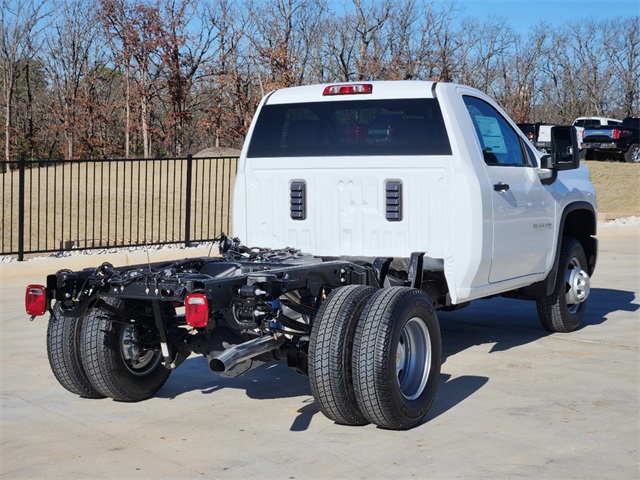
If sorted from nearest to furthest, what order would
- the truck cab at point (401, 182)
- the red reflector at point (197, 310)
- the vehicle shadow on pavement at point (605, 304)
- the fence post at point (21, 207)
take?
the red reflector at point (197, 310)
the truck cab at point (401, 182)
the vehicle shadow on pavement at point (605, 304)
the fence post at point (21, 207)

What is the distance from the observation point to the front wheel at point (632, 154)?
32156mm

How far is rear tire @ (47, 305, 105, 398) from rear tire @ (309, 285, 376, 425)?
1683mm

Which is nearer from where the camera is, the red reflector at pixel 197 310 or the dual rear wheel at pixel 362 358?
the red reflector at pixel 197 310

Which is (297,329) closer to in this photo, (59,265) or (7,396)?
(7,396)

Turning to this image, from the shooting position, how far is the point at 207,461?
5.32m

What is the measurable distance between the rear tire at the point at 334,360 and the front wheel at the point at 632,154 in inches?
1117

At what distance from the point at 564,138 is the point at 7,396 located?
190 inches

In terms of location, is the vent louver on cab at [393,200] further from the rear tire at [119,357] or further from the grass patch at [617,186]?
the grass patch at [617,186]

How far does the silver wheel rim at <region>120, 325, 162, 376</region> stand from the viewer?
6.48m

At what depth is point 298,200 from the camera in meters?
7.51

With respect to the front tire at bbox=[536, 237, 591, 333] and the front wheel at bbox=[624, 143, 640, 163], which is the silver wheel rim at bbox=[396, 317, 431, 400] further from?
the front wheel at bbox=[624, 143, 640, 163]

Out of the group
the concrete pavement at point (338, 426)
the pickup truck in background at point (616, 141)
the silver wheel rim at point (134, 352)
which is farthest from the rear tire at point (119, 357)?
the pickup truck in background at point (616, 141)

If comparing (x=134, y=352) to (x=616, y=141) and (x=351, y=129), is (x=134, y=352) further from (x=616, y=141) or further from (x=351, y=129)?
(x=616, y=141)

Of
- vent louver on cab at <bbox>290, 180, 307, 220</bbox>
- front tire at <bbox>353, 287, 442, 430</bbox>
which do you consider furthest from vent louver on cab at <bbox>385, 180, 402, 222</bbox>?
front tire at <bbox>353, 287, 442, 430</bbox>
